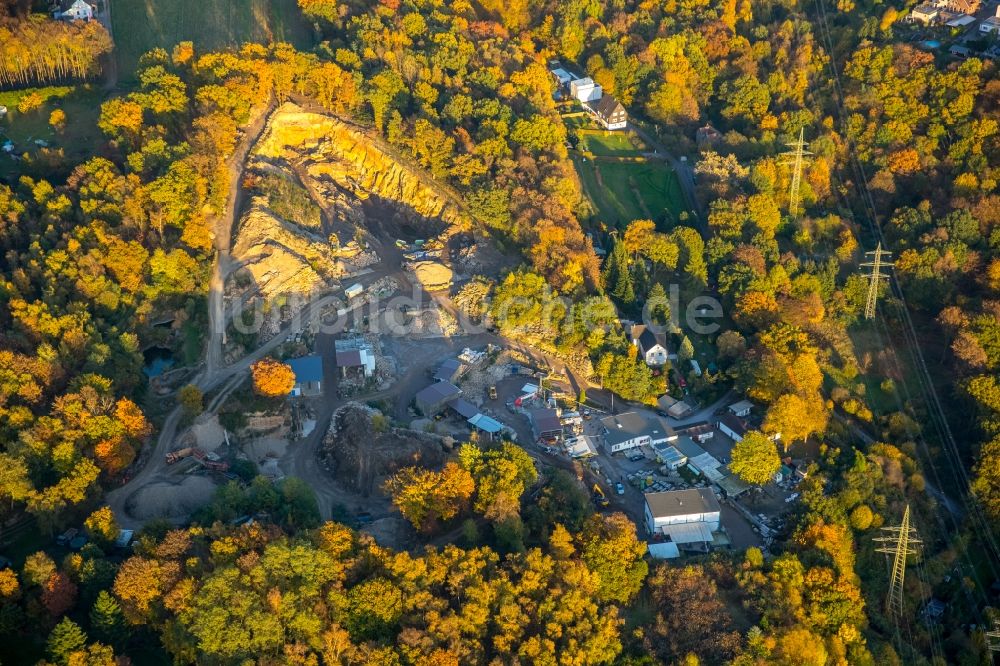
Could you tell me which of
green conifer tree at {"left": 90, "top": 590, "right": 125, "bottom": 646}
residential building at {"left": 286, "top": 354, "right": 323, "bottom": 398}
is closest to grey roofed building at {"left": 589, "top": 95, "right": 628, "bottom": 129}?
residential building at {"left": 286, "top": 354, "right": 323, "bottom": 398}

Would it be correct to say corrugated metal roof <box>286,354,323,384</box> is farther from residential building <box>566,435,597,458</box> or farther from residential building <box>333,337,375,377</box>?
residential building <box>566,435,597,458</box>

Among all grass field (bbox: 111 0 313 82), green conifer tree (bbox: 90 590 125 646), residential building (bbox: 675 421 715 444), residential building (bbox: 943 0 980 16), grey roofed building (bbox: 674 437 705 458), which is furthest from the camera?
residential building (bbox: 943 0 980 16)

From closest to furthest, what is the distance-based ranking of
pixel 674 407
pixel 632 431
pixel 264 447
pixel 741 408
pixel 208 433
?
pixel 208 433
pixel 264 447
pixel 632 431
pixel 741 408
pixel 674 407

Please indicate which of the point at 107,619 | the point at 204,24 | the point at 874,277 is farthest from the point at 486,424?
the point at 204,24

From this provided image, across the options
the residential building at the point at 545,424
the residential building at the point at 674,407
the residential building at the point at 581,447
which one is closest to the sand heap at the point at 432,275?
the residential building at the point at 545,424

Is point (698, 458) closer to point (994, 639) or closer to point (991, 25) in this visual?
point (994, 639)

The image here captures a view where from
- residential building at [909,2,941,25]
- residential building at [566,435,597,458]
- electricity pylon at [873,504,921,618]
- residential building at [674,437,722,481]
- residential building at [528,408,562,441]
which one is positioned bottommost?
electricity pylon at [873,504,921,618]
